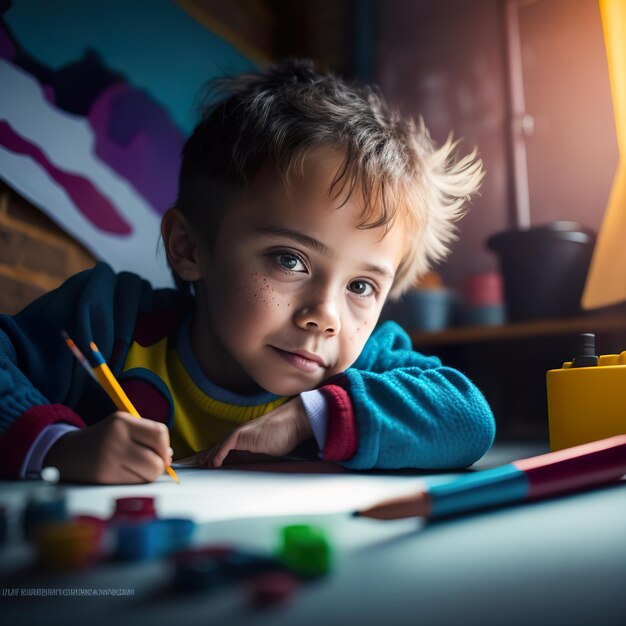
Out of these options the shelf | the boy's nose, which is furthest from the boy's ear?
the shelf

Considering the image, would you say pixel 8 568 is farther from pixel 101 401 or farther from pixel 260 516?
pixel 101 401

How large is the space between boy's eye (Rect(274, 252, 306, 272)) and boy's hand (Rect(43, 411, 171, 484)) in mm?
137

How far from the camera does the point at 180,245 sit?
47cm

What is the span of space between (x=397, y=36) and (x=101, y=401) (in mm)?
900

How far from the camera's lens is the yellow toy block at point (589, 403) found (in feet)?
1.21

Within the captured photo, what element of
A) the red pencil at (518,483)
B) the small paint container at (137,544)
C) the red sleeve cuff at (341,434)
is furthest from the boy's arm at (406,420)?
the small paint container at (137,544)

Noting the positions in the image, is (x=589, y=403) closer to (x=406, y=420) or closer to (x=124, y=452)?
(x=406, y=420)

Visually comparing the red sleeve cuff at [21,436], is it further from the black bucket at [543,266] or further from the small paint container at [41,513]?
the black bucket at [543,266]

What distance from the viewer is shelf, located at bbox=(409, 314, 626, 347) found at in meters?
0.44

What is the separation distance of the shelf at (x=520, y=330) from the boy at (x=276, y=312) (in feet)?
0.27

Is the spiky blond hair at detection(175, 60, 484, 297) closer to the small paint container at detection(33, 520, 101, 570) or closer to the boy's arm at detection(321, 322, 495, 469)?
the boy's arm at detection(321, 322, 495, 469)

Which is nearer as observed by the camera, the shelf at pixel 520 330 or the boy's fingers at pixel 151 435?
the boy's fingers at pixel 151 435

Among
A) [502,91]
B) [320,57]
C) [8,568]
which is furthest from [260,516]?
[320,57]

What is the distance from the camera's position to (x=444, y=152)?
50cm
